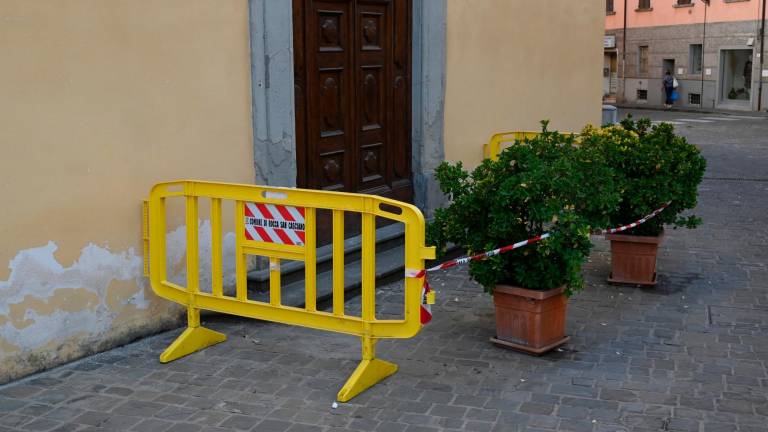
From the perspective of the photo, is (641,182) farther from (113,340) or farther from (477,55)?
(113,340)

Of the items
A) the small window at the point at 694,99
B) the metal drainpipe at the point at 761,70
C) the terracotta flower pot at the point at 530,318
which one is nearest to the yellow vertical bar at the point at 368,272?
the terracotta flower pot at the point at 530,318

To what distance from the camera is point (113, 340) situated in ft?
20.1

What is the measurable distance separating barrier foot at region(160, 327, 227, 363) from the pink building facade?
92.8ft

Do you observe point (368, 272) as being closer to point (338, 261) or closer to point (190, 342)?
point (338, 261)

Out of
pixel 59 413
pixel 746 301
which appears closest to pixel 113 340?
pixel 59 413

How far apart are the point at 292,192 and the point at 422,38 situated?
12.5 feet

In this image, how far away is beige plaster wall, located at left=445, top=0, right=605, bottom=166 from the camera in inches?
380

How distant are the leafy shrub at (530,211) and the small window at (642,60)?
1288 inches

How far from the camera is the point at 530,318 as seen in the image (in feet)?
19.7

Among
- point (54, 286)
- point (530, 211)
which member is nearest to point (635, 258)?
point (530, 211)

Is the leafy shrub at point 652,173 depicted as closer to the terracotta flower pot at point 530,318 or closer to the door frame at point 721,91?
the terracotta flower pot at point 530,318

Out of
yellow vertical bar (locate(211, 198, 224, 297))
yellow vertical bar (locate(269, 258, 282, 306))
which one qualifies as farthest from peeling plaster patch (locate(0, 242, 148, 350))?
yellow vertical bar (locate(269, 258, 282, 306))

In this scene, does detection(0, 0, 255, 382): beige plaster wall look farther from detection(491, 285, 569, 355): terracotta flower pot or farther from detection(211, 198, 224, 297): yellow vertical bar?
detection(491, 285, 569, 355): terracotta flower pot

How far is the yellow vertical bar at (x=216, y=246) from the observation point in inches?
235
